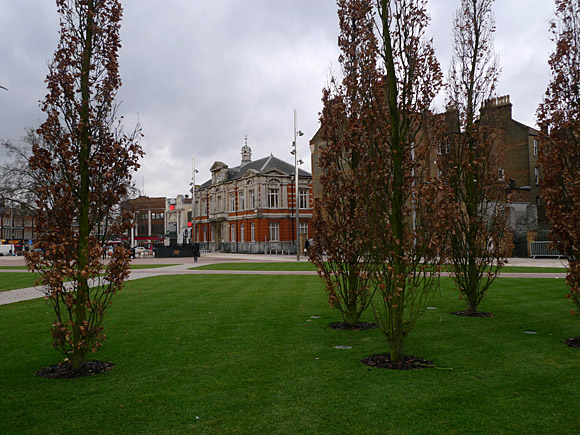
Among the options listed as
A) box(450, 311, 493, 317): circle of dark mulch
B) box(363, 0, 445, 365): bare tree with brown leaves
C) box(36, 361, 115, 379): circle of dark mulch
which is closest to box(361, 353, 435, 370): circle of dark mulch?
box(363, 0, 445, 365): bare tree with brown leaves

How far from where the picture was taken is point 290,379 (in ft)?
19.4

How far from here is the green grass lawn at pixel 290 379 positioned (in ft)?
14.9

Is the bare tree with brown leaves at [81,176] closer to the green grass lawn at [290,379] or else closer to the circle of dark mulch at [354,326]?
the green grass lawn at [290,379]

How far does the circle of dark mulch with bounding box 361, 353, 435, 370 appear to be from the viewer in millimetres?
6371

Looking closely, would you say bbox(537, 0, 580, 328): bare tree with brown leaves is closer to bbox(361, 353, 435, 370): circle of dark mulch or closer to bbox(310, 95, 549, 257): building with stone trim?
bbox(361, 353, 435, 370): circle of dark mulch

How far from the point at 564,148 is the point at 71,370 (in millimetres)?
9060

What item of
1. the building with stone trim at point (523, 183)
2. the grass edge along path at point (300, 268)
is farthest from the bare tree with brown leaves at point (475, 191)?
the building with stone trim at point (523, 183)

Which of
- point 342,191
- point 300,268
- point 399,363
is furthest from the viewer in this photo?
point 300,268

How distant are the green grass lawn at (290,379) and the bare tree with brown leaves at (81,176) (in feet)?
3.80

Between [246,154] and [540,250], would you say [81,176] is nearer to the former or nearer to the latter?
[540,250]

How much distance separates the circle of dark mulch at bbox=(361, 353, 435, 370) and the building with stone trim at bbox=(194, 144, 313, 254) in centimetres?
4554

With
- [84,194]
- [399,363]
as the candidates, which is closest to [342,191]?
[399,363]

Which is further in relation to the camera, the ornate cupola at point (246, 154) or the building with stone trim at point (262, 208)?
the ornate cupola at point (246, 154)

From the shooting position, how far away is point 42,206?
573 cm
